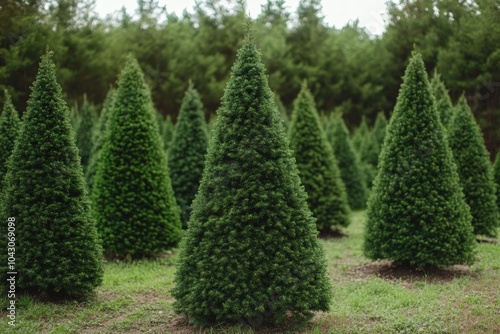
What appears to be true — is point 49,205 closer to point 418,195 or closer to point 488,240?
point 418,195

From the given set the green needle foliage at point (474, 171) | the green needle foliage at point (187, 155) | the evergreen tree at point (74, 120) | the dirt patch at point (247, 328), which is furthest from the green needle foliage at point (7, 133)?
the green needle foliage at point (474, 171)

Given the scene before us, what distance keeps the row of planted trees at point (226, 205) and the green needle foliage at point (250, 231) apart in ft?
0.06

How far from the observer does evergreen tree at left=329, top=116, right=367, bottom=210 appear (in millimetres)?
21344

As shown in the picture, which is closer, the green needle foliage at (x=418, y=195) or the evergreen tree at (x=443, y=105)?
the green needle foliage at (x=418, y=195)

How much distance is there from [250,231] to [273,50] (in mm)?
34288

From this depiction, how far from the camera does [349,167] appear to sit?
2130 cm

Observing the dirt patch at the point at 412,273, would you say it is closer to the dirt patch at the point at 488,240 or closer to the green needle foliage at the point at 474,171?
the green needle foliage at the point at 474,171

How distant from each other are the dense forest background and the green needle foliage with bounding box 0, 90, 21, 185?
10926 millimetres

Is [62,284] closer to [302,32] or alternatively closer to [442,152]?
[442,152]

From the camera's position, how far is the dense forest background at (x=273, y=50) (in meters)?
22.9

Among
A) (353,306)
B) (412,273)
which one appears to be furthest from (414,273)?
(353,306)

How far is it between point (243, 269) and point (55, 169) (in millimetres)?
3486

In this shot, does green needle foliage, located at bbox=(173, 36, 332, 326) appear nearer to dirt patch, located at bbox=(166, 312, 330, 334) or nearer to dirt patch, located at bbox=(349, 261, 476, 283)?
dirt patch, located at bbox=(166, 312, 330, 334)

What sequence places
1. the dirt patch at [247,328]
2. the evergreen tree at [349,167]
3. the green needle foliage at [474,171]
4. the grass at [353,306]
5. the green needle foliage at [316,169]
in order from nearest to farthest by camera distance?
1. the dirt patch at [247,328]
2. the grass at [353,306]
3. the green needle foliage at [474,171]
4. the green needle foliage at [316,169]
5. the evergreen tree at [349,167]
